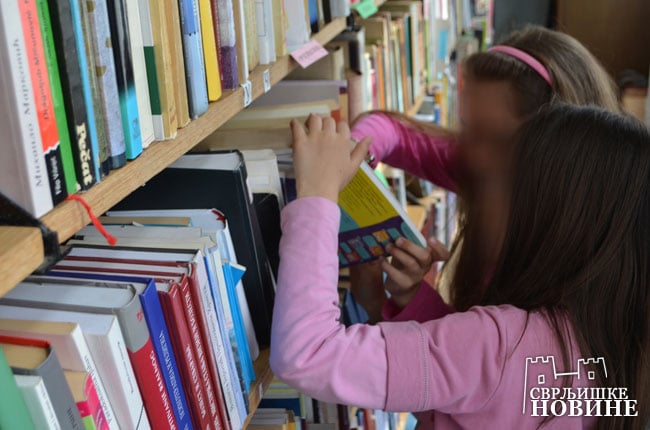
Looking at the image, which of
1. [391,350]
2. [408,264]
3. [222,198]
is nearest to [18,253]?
[222,198]

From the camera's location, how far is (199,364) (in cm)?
73

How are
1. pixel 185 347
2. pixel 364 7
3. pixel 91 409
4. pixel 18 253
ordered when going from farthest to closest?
pixel 364 7 → pixel 185 347 → pixel 91 409 → pixel 18 253

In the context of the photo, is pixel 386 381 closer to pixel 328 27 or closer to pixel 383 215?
pixel 383 215

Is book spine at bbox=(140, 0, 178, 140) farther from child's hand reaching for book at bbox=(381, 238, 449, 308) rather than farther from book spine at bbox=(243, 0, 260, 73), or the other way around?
child's hand reaching for book at bbox=(381, 238, 449, 308)

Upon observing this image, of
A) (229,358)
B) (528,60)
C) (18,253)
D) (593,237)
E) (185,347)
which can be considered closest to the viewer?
(18,253)

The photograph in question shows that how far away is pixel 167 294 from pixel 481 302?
599 millimetres

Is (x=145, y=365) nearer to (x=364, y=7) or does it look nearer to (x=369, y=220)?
(x=369, y=220)

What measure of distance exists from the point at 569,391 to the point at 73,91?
702 mm

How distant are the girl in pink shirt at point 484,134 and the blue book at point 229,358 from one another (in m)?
0.40

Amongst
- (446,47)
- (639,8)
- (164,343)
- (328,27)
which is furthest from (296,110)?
(639,8)

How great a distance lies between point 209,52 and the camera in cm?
79

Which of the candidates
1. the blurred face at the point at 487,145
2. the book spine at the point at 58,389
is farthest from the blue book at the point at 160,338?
the blurred face at the point at 487,145

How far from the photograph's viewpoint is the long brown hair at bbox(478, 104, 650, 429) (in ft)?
2.96

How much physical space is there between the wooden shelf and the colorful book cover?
10.4 inches
